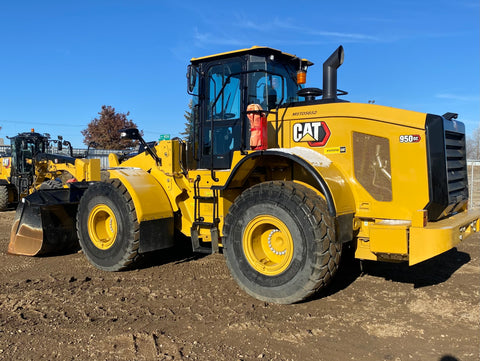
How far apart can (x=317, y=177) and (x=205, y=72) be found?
8.30 ft

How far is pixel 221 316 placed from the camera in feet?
13.7

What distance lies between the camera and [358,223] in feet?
14.9

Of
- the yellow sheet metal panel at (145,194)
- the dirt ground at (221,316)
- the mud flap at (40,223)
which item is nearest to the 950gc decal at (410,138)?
the dirt ground at (221,316)

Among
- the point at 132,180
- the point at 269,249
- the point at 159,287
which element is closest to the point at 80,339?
the point at 159,287

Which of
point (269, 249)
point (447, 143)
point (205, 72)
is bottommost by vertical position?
point (269, 249)

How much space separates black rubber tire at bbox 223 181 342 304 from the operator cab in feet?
2.91

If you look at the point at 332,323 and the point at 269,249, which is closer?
the point at 332,323

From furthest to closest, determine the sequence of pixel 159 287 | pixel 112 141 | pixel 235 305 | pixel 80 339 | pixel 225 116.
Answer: pixel 112 141
pixel 225 116
pixel 159 287
pixel 235 305
pixel 80 339

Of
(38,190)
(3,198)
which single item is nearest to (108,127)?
(3,198)

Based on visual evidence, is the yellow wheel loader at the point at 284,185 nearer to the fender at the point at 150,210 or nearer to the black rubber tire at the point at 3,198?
the fender at the point at 150,210

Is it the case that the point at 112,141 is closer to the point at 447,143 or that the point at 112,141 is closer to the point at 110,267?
the point at 110,267

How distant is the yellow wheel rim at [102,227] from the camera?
5.93m

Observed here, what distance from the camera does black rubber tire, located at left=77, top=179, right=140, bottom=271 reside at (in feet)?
18.4

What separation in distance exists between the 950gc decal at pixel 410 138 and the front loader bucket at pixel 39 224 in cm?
509
